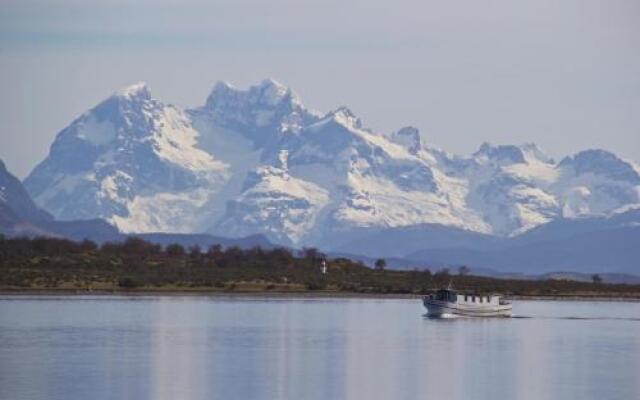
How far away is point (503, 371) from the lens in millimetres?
95750

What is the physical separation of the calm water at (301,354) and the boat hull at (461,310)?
10.8 ft

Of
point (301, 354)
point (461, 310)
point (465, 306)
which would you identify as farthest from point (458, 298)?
point (301, 354)

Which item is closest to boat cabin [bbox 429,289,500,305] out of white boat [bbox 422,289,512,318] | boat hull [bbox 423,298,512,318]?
white boat [bbox 422,289,512,318]

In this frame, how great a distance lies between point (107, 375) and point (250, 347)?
2090 centimetres

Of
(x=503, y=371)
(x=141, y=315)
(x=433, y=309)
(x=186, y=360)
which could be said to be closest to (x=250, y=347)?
(x=186, y=360)

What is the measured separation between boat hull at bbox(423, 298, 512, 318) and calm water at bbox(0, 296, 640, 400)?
3.30m

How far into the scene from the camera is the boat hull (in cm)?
15225

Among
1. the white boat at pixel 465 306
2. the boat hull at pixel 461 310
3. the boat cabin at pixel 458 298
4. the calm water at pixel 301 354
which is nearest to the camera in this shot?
the calm water at pixel 301 354

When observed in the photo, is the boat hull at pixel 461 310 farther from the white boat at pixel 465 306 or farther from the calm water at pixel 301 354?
the calm water at pixel 301 354

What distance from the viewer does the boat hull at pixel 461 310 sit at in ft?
500

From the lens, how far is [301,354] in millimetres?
104438

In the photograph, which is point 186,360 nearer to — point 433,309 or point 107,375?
point 107,375

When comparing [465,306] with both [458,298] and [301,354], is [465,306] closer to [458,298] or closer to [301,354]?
[458,298]

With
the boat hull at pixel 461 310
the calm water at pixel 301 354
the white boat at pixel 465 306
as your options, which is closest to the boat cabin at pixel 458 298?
the white boat at pixel 465 306
